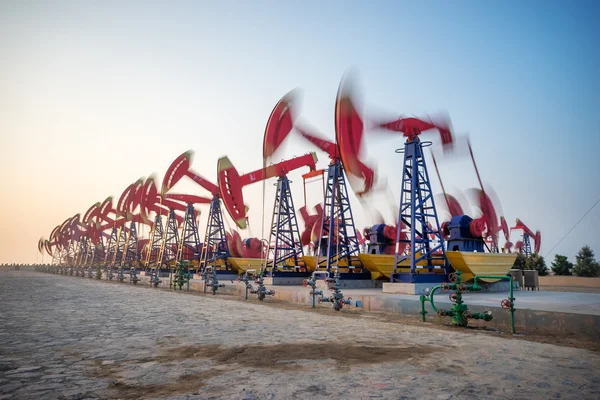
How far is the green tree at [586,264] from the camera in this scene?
46719mm

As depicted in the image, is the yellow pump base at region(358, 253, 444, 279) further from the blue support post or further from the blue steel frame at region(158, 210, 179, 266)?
the blue support post

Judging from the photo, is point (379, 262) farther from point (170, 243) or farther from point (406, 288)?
point (170, 243)

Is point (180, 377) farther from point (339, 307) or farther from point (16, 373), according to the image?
point (339, 307)

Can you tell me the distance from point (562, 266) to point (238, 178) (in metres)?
47.8

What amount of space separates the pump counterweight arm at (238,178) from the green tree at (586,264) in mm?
40989

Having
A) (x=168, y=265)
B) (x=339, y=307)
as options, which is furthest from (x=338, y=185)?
(x=168, y=265)

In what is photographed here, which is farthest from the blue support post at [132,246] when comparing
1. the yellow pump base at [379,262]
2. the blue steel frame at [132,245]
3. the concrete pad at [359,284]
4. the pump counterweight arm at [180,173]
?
the yellow pump base at [379,262]

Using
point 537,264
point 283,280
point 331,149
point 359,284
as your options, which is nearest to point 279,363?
point 359,284

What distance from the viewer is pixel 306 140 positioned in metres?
23.5

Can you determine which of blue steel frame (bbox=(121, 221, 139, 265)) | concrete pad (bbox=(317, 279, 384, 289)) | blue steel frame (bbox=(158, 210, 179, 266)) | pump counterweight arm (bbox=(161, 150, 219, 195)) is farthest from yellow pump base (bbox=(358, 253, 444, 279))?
blue steel frame (bbox=(121, 221, 139, 265))

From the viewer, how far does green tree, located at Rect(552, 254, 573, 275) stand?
2030 inches

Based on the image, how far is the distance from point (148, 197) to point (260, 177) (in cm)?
2144

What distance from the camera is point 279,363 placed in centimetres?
521

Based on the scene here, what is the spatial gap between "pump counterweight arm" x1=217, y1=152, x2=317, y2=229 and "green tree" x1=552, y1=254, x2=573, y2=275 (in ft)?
143
